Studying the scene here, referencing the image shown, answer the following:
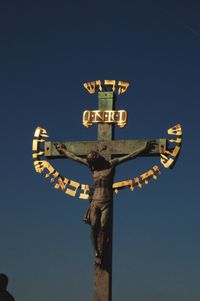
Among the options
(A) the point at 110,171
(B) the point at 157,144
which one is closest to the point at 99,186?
(A) the point at 110,171

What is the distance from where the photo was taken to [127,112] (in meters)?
13.3

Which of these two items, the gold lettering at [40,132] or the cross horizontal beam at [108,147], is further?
the gold lettering at [40,132]

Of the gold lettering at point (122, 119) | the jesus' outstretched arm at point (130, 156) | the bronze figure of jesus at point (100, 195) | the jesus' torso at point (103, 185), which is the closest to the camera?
the bronze figure of jesus at point (100, 195)

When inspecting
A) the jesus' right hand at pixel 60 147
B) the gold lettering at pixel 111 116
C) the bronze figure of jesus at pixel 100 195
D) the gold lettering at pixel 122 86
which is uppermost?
the gold lettering at pixel 122 86

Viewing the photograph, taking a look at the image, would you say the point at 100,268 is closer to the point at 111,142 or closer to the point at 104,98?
the point at 111,142

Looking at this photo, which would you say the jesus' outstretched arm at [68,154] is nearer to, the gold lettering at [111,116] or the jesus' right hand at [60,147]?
the jesus' right hand at [60,147]

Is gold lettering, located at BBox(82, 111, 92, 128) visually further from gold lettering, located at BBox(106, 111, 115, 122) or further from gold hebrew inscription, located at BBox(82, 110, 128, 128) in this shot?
gold lettering, located at BBox(106, 111, 115, 122)

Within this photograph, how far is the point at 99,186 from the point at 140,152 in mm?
911

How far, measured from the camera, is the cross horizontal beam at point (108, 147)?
12.9 m

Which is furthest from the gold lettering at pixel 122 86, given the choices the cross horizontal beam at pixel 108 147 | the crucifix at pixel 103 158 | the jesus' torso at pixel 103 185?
the jesus' torso at pixel 103 185

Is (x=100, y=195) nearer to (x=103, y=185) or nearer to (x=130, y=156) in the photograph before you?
(x=103, y=185)

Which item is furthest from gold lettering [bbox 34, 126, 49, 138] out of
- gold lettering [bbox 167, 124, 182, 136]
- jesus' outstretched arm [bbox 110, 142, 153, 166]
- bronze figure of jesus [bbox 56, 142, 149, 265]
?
gold lettering [bbox 167, 124, 182, 136]

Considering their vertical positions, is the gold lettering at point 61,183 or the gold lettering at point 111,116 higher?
the gold lettering at point 111,116

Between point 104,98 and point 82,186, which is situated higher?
point 104,98
